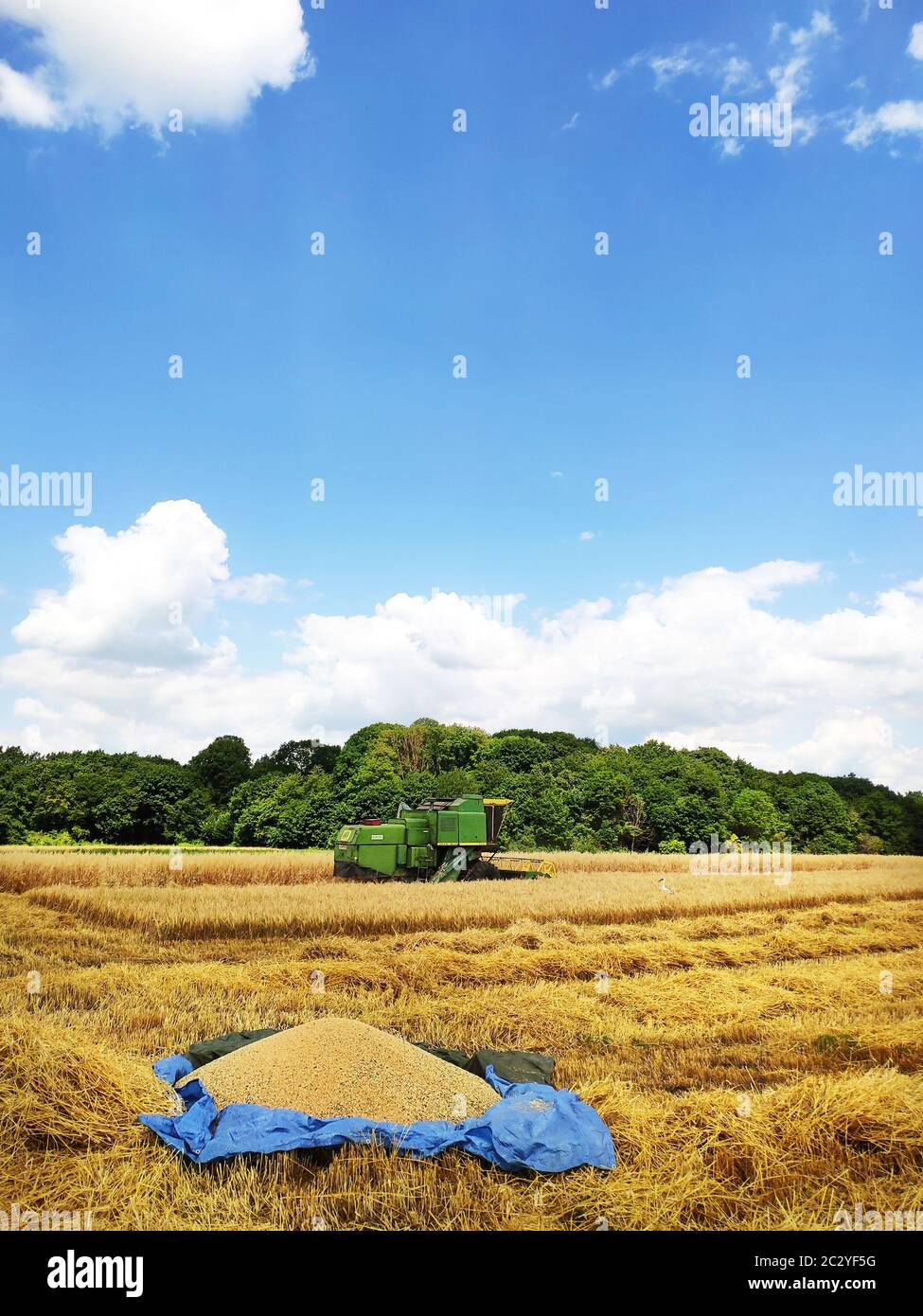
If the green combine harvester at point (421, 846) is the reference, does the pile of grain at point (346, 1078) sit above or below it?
above

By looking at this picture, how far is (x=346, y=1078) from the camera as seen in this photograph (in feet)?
16.5

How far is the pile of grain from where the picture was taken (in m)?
4.88

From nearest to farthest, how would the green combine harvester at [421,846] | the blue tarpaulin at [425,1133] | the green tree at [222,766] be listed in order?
the blue tarpaulin at [425,1133]
the green combine harvester at [421,846]
the green tree at [222,766]

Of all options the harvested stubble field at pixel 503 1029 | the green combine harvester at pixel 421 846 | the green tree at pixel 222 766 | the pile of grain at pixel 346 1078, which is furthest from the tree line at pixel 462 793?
the pile of grain at pixel 346 1078

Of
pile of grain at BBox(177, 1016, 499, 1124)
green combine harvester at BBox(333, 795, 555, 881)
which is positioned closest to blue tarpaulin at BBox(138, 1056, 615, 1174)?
pile of grain at BBox(177, 1016, 499, 1124)

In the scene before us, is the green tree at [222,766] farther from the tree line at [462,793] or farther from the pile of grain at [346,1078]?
the pile of grain at [346,1078]

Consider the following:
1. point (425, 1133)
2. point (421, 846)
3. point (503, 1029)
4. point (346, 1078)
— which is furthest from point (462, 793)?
point (425, 1133)

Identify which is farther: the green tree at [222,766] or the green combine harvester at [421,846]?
the green tree at [222,766]

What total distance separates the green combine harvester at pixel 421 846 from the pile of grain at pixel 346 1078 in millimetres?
13970

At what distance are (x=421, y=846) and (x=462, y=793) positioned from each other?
2159cm

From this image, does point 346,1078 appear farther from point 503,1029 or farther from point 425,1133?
point 503,1029

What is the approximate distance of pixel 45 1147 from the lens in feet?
14.6

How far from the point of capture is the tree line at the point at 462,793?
1774 inches
